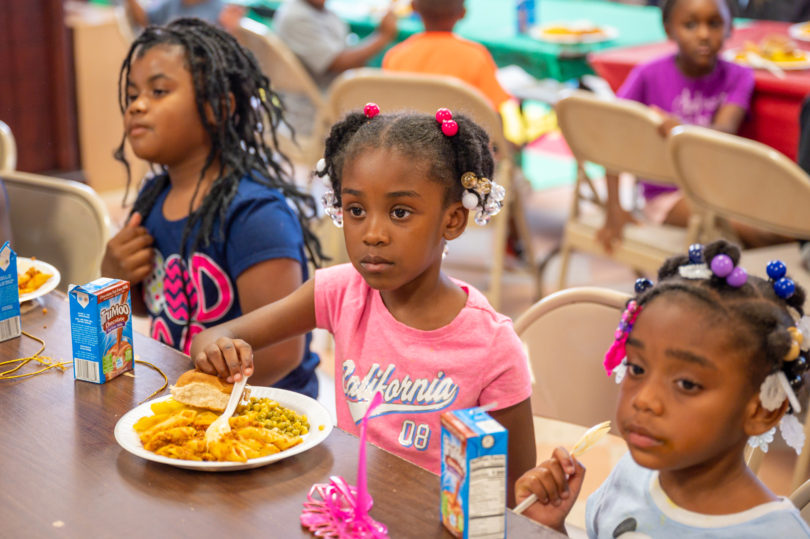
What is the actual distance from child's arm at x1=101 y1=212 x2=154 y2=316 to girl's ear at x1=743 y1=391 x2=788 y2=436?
1.22 meters

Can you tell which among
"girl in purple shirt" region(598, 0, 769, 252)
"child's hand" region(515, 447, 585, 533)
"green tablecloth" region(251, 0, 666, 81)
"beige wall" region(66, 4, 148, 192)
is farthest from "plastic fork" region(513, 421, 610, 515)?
"beige wall" region(66, 4, 148, 192)

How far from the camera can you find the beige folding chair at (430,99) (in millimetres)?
3229

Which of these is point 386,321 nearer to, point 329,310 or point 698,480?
point 329,310

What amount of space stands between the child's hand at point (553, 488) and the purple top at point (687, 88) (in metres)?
2.52

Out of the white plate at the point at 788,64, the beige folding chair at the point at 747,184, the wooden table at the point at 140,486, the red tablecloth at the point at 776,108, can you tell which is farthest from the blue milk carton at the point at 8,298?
the white plate at the point at 788,64

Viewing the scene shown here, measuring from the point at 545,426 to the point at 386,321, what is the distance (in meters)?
0.38

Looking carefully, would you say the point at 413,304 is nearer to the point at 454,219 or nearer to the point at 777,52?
the point at 454,219

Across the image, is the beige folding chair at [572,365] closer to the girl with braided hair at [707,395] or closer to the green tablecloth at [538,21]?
the girl with braided hair at [707,395]

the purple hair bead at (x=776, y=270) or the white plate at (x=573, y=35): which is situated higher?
the purple hair bead at (x=776, y=270)

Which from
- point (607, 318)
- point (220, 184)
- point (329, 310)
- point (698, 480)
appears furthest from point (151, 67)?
point (698, 480)

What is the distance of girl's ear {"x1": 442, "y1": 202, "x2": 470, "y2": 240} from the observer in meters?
1.55

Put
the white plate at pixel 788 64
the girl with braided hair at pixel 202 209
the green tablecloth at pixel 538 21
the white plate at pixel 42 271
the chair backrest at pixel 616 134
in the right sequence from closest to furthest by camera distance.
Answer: the white plate at pixel 42 271 → the girl with braided hair at pixel 202 209 → the chair backrest at pixel 616 134 → the white plate at pixel 788 64 → the green tablecloth at pixel 538 21

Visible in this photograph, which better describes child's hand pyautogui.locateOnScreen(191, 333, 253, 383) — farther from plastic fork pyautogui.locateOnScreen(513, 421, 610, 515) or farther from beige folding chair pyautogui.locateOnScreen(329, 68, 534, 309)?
beige folding chair pyautogui.locateOnScreen(329, 68, 534, 309)

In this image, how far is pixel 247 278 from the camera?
193cm
